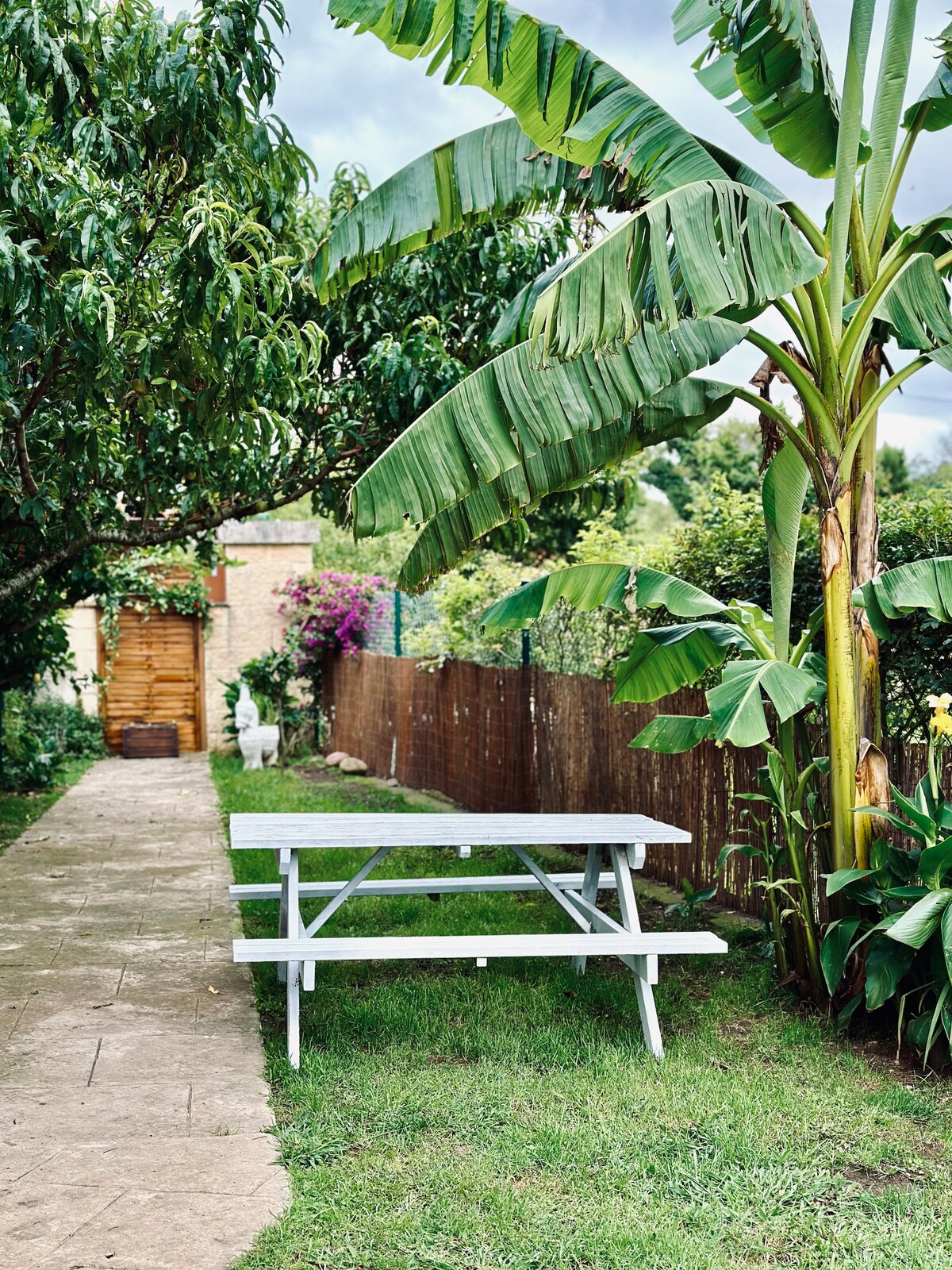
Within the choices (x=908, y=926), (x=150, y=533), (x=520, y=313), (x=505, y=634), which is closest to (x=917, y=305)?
(x=520, y=313)

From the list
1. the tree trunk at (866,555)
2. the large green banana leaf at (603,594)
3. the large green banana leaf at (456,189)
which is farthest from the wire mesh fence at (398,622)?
the tree trunk at (866,555)

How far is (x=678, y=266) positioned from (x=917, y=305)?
1.24 metres

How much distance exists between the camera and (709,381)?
225 inches

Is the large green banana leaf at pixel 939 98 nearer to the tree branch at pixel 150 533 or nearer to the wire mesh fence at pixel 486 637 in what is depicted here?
the wire mesh fence at pixel 486 637

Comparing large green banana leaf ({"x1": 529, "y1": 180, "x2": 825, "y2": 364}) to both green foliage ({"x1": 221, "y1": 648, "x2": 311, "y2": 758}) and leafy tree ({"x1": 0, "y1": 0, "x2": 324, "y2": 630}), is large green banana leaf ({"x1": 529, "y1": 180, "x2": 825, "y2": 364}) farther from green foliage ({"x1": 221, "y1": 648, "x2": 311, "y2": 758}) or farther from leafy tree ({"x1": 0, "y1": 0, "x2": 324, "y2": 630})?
green foliage ({"x1": 221, "y1": 648, "x2": 311, "y2": 758})

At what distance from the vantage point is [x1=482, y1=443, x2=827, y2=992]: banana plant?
211 inches

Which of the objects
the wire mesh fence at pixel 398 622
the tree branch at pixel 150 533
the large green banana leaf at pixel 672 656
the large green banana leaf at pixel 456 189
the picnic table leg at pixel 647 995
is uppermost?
the large green banana leaf at pixel 456 189

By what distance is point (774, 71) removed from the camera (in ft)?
16.3

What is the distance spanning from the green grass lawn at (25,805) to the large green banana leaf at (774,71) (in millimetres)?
8111

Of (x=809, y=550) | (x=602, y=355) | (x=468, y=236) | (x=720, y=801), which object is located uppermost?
(x=468, y=236)

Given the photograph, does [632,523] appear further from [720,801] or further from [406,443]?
[406,443]

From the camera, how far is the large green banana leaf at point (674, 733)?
5578 millimetres

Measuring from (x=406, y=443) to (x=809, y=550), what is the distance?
2.95m

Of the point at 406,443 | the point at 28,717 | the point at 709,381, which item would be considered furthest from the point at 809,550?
the point at 28,717
